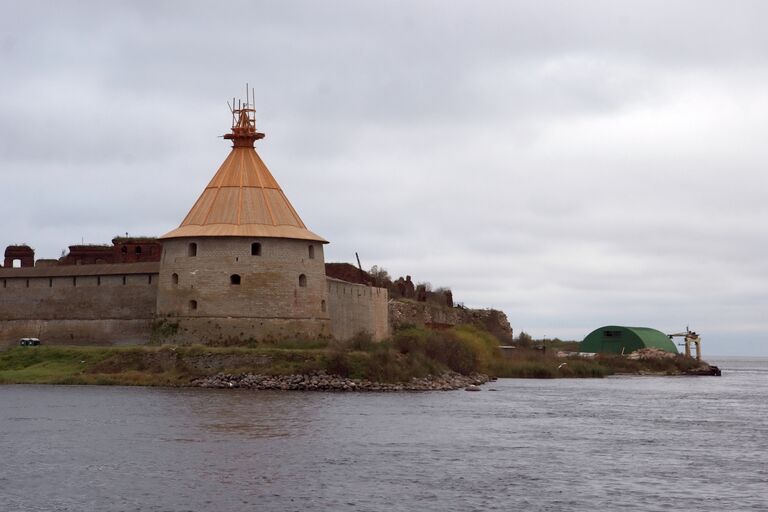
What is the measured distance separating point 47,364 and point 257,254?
8.35 metres

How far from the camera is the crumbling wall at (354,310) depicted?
47469mm

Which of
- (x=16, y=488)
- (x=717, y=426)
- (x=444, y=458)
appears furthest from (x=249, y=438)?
(x=717, y=426)

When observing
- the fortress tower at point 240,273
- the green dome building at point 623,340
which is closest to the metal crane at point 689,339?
the green dome building at point 623,340

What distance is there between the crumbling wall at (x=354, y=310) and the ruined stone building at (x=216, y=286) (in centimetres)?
7

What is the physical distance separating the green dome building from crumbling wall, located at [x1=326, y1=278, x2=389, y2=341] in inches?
808

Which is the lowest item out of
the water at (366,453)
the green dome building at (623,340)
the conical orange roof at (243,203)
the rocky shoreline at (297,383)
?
the water at (366,453)

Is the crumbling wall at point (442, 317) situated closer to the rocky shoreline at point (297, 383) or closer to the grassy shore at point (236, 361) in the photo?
the grassy shore at point (236, 361)

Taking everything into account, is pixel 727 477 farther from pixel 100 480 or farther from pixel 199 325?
pixel 199 325

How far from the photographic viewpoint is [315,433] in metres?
24.9

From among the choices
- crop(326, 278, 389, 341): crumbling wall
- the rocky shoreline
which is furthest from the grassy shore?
crop(326, 278, 389, 341): crumbling wall

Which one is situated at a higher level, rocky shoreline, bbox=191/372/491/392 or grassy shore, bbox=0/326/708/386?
grassy shore, bbox=0/326/708/386

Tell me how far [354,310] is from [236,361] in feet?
35.9

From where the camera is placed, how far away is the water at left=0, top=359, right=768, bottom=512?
17.8 m

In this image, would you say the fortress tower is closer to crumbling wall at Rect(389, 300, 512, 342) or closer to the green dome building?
crumbling wall at Rect(389, 300, 512, 342)
